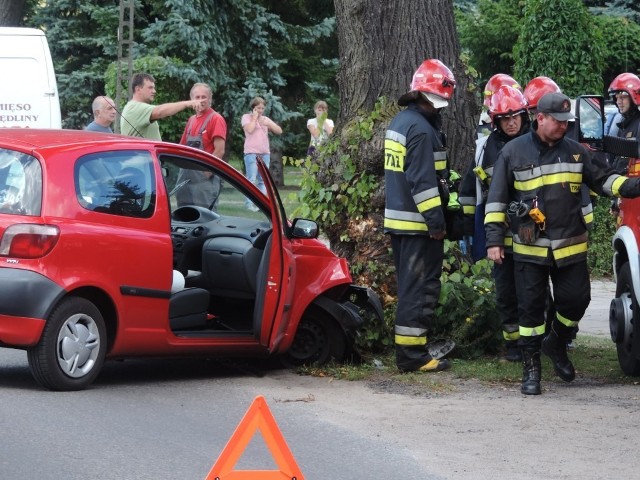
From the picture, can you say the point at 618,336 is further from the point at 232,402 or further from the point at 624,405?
the point at 232,402

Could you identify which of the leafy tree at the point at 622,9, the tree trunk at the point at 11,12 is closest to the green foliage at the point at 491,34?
the leafy tree at the point at 622,9

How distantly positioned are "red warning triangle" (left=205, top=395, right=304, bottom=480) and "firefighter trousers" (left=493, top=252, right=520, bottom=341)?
434 centimetres

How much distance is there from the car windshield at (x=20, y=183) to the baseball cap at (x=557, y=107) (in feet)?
10.0

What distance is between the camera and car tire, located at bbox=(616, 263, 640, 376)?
8281 millimetres

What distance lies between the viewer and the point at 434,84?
8.84 meters

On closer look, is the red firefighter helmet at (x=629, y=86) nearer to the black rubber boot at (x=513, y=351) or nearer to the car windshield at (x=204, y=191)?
the black rubber boot at (x=513, y=351)

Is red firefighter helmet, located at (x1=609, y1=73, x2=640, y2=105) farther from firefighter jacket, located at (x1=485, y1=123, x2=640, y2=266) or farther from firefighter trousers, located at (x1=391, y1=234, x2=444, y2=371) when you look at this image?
firefighter trousers, located at (x1=391, y1=234, x2=444, y2=371)

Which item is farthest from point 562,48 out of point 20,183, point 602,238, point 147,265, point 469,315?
point 20,183

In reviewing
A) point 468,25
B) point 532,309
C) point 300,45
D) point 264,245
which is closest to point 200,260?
point 264,245

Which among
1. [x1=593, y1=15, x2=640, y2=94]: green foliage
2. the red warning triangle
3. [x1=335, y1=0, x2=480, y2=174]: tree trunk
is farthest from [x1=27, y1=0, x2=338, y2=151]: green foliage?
the red warning triangle

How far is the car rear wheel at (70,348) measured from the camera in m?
7.67

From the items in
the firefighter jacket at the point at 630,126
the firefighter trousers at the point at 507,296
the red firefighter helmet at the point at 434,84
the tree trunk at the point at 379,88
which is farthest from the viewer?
the firefighter jacket at the point at 630,126

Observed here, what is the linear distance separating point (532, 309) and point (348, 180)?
2.23 m

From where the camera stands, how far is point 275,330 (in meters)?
8.60
